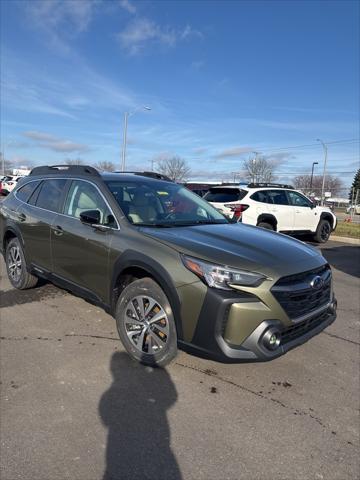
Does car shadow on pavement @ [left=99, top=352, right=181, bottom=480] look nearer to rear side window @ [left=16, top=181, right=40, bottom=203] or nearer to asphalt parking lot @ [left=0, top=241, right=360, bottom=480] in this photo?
asphalt parking lot @ [left=0, top=241, right=360, bottom=480]

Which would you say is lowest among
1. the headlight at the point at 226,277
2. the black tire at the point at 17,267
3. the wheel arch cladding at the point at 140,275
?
the black tire at the point at 17,267

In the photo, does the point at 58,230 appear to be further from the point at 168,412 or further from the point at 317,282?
the point at 317,282

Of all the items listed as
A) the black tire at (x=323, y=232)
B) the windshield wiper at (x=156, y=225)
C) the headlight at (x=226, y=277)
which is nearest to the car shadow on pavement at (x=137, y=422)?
the headlight at (x=226, y=277)

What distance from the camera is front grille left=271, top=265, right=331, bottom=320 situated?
3.08 m

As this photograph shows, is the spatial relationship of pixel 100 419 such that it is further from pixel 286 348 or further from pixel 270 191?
pixel 270 191

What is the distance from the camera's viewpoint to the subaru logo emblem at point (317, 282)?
→ 3325 mm

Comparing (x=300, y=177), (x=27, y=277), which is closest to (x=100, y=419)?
(x=27, y=277)

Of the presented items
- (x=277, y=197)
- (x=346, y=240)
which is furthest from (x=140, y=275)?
(x=346, y=240)

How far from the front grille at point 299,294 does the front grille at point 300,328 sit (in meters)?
0.09

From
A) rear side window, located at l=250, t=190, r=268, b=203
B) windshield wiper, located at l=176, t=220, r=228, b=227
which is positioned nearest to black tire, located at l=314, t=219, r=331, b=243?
rear side window, located at l=250, t=190, r=268, b=203

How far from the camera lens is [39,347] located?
155 inches

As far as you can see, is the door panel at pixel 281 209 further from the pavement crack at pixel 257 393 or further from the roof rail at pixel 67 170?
the pavement crack at pixel 257 393

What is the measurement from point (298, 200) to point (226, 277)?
9814mm

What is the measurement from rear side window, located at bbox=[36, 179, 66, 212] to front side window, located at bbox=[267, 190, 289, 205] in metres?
7.43
